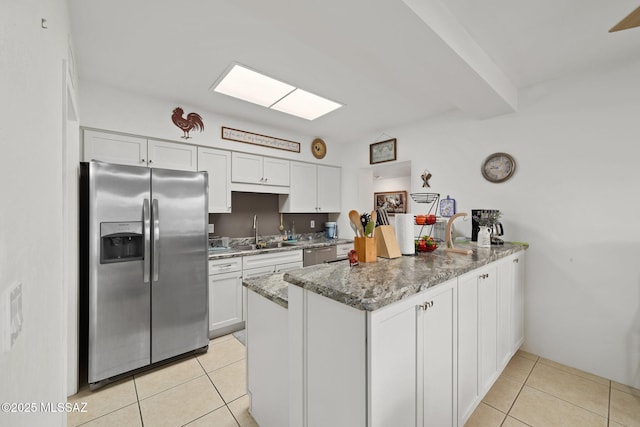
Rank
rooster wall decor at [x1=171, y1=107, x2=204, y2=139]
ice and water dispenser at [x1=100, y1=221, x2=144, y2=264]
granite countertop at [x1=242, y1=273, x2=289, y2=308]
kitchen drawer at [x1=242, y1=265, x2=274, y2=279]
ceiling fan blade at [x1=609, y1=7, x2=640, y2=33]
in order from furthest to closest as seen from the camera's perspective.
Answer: kitchen drawer at [x1=242, y1=265, x2=274, y2=279] → rooster wall decor at [x1=171, y1=107, x2=204, y2=139] → ice and water dispenser at [x1=100, y1=221, x2=144, y2=264] → granite countertop at [x1=242, y1=273, x2=289, y2=308] → ceiling fan blade at [x1=609, y1=7, x2=640, y2=33]

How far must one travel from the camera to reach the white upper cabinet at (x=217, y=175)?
312cm

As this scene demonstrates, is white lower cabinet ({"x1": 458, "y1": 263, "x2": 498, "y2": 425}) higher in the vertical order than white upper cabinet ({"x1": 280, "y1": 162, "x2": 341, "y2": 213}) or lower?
lower

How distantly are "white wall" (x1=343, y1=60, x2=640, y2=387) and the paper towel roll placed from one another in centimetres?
156

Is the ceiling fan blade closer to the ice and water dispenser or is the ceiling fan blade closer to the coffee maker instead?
the coffee maker

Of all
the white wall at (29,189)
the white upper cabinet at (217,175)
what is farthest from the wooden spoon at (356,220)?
the white upper cabinet at (217,175)

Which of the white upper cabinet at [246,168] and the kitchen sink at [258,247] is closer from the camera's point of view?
the white upper cabinet at [246,168]

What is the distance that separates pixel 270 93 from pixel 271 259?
6.31ft

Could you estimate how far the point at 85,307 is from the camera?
207cm

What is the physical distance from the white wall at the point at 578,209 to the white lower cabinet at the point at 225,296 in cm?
290

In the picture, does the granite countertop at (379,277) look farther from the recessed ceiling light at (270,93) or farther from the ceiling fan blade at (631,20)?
the recessed ceiling light at (270,93)

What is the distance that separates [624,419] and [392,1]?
118 inches

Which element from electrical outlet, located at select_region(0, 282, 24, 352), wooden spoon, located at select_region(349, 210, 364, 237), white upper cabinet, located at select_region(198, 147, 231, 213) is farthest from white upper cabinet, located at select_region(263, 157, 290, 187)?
electrical outlet, located at select_region(0, 282, 24, 352)

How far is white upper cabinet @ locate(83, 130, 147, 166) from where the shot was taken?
8.04ft

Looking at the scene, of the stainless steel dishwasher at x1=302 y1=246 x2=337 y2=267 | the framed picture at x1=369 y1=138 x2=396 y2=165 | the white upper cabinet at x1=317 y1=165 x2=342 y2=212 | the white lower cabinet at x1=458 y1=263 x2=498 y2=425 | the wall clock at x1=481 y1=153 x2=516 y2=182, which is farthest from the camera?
the white upper cabinet at x1=317 y1=165 x2=342 y2=212
